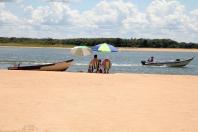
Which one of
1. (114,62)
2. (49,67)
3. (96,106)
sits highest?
(96,106)

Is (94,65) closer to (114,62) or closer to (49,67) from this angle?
(49,67)

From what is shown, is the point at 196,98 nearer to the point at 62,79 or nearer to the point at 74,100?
the point at 74,100

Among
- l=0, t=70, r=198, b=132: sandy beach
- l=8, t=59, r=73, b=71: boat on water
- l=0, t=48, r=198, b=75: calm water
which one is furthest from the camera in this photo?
l=0, t=48, r=198, b=75: calm water

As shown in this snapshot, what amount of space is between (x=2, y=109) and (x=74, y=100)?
1986 mm

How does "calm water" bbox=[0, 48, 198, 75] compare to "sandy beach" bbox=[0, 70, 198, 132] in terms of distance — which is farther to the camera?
"calm water" bbox=[0, 48, 198, 75]

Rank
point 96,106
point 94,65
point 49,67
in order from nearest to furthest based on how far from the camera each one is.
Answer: point 96,106, point 94,65, point 49,67

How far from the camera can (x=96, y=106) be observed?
10664 millimetres

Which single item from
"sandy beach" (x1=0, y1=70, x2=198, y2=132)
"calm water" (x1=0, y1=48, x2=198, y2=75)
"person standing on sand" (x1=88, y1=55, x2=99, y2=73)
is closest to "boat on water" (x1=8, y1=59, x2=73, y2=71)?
"calm water" (x1=0, y1=48, x2=198, y2=75)

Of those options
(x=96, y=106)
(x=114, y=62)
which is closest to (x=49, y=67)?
(x=96, y=106)

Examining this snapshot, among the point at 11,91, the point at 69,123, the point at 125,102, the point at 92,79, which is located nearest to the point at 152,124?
the point at 69,123

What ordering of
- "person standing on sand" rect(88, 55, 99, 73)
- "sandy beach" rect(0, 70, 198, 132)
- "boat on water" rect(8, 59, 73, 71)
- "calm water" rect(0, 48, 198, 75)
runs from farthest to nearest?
"calm water" rect(0, 48, 198, 75)
"boat on water" rect(8, 59, 73, 71)
"person standing on sand" rect(88, 55, 99, 73)
"sandy beach" rect(0, 70, 198, 132)

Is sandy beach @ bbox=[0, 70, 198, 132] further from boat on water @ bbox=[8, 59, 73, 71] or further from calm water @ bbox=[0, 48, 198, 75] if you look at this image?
calm water @ bbox=[0, 48, 198, 75]

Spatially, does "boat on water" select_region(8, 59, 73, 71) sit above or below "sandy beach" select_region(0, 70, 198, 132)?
below

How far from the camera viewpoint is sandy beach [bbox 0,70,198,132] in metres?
8.66
